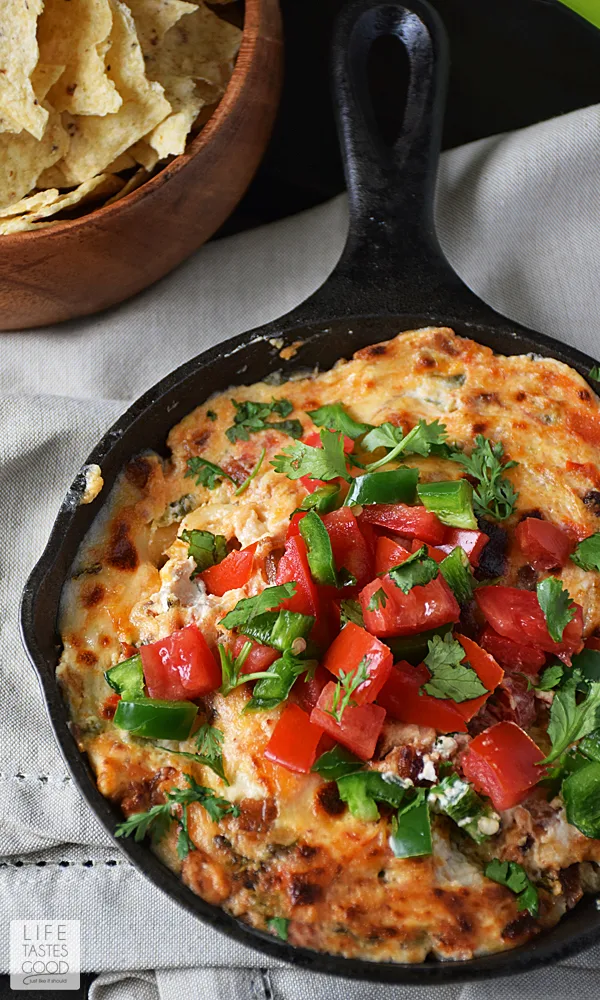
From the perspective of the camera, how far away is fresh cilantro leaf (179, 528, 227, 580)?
10.7ft

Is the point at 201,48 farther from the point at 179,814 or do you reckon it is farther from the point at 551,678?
the point at 179,814

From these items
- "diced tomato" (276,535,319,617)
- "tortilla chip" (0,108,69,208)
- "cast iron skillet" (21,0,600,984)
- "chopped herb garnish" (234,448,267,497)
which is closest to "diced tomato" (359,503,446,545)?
"diced tomato" (276,535,319,617)

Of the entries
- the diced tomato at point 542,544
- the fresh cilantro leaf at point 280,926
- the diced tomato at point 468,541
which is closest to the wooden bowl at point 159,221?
the diced tomato at point 468,541

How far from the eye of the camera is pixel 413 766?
9.25 ft

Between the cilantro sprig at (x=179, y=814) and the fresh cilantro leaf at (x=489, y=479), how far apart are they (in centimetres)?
125

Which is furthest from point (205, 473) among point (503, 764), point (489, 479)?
point (503, 764)

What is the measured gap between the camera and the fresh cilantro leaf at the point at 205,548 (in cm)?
325

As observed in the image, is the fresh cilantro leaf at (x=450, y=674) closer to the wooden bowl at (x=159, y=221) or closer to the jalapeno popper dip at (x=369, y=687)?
the jalapeno popper dip at (x=369, y=687)

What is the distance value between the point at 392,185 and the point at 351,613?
1973mm

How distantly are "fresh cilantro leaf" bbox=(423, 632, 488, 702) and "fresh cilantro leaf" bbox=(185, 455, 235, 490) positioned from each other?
104 cm

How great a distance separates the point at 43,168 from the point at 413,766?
281 centimetres

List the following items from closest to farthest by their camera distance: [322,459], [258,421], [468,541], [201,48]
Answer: [468,541], [322,459], [258,421], [201,48]

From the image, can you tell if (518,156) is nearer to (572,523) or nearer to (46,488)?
(572,523)

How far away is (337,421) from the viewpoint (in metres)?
3.49
